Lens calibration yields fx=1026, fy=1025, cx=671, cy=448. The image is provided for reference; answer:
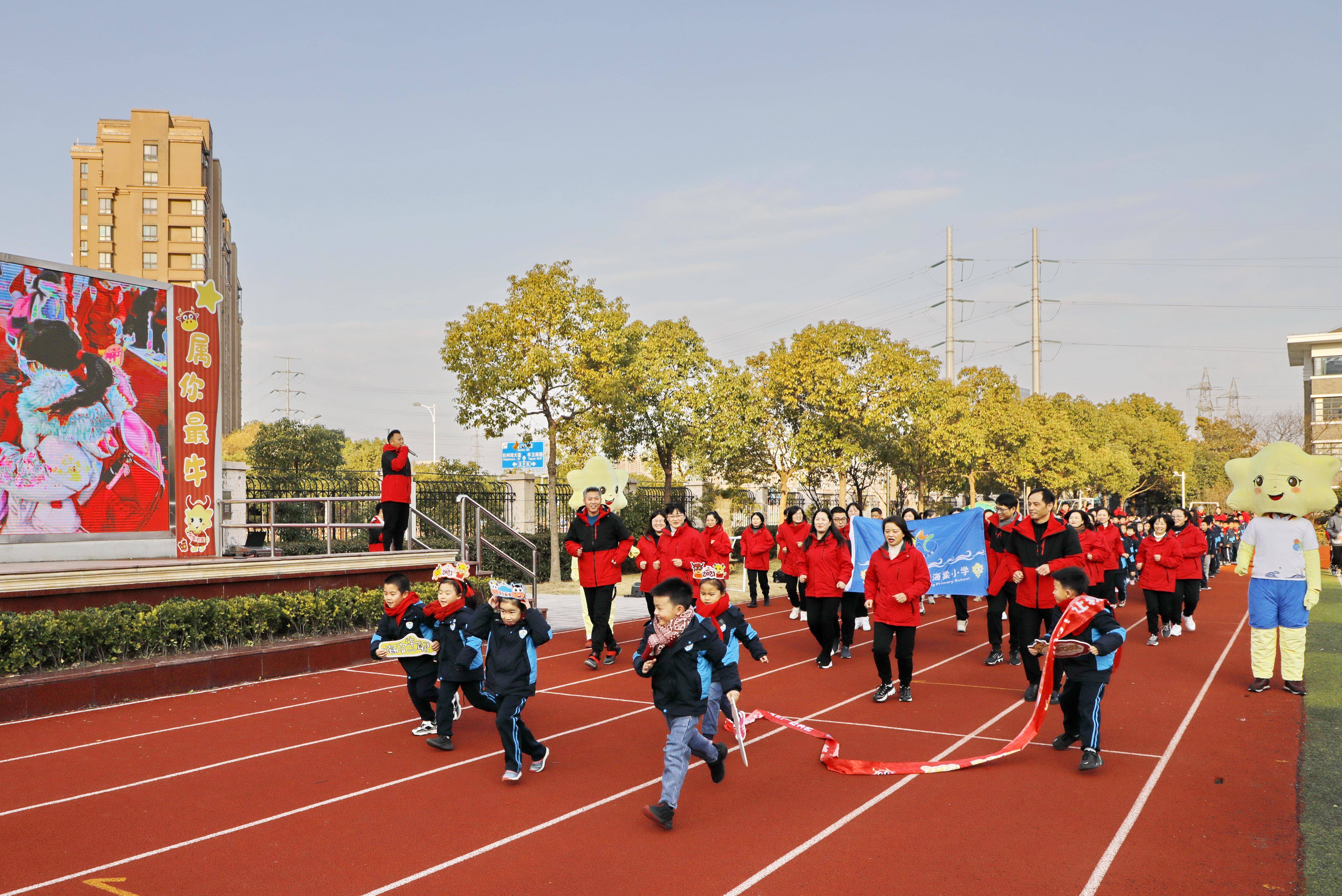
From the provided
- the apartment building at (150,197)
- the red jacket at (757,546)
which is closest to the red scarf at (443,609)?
the red jacket at (757,546)

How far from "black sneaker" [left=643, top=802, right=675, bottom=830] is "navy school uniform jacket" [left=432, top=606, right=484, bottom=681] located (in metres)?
2.07

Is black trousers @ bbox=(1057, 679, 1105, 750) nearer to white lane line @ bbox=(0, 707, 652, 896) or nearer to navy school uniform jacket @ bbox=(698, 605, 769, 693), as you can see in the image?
navy school uniform jacket @ bbox=(698, 605, 769, 693)

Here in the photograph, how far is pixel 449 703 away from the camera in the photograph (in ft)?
23.6

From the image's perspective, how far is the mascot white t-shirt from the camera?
906cm

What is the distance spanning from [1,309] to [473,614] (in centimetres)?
712

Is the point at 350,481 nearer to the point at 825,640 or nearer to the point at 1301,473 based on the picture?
the point at 825,640

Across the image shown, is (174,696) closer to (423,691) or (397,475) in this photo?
(423,691)

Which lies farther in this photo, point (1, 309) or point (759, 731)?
point (1, 309)

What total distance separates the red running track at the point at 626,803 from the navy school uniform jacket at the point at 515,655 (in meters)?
0.59

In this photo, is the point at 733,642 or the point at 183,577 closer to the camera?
the point at 733,642

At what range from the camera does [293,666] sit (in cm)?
1039

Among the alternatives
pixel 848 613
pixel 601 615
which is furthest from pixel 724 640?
pixel 848 613

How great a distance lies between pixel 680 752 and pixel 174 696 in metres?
5.89

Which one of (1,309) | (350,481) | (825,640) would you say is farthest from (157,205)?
(825,640)
